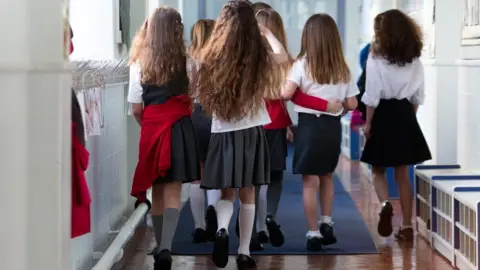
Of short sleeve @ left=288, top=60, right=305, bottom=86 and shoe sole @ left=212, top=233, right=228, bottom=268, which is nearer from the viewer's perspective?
shoe sole @ left=212, top=233, right=228, bottom=268

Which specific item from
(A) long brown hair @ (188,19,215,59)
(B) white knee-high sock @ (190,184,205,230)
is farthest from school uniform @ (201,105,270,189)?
(B) white knee-high sock @ (190,184,205,230)

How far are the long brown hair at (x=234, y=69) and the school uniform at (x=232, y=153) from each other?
62 mm

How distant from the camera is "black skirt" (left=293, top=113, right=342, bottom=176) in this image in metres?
5.20

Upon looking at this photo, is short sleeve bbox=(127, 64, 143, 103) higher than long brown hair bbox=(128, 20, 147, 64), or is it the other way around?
long brown hair bbox=(128, 20, 147, 64)

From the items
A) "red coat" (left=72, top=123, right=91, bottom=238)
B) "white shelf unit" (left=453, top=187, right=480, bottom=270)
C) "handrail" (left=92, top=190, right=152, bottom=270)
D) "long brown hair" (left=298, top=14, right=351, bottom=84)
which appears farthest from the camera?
"long brown hair" (left=298, top=14, right=351, bottom=84)

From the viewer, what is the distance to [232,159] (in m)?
4.67

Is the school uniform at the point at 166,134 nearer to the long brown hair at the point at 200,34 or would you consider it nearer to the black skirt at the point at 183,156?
the black skirt at the point at 183,156

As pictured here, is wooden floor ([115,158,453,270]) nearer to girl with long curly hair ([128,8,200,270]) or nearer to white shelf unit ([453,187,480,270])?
white shelf unit ([453,187,480,270])

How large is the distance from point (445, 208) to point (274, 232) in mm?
986

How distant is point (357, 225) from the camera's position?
6.19 meters

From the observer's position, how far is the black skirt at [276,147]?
5.32m

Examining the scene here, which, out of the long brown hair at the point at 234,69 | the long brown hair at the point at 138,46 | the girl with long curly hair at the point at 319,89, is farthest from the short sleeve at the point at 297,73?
the long brown hair at the point at 138,46

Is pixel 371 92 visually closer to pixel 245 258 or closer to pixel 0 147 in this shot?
pixel 245 258

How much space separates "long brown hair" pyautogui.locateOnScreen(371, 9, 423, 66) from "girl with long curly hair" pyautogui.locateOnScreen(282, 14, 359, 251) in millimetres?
473
